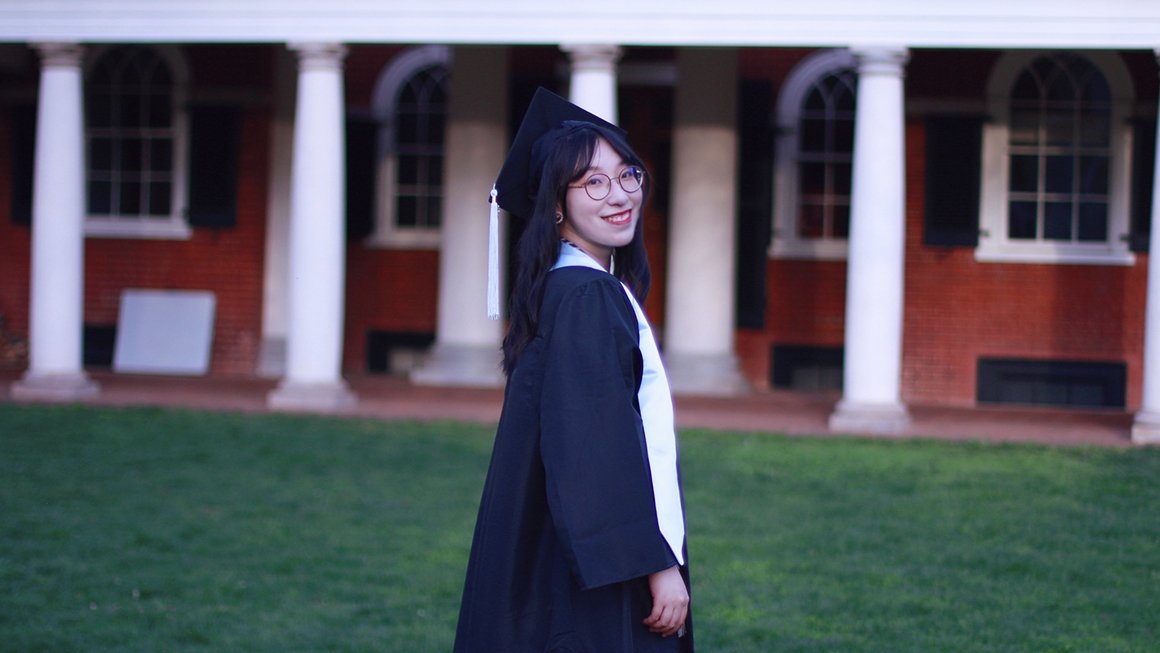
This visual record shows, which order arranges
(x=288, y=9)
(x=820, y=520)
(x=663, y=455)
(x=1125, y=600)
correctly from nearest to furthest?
(x=663, y=455), (x=1125, y=600), (x=820, y=520), (x=288, y=9)

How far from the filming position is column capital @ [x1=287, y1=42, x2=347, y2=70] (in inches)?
540

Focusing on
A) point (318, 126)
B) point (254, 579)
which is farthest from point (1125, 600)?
point (318, 126)

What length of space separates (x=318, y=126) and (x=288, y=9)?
1.10 metres

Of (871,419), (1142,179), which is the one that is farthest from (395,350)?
(1142,179)

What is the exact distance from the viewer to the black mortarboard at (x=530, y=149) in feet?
12.7

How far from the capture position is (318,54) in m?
13.7

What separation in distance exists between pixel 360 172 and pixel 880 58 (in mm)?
Result: 6399

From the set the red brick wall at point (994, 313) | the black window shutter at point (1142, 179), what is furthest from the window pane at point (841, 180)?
the black window shutter at point (1142, 179)

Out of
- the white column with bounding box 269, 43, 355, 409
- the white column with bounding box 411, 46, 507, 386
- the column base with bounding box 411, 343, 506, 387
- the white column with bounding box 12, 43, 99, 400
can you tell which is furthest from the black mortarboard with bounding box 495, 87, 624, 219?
the column base with bounding box 411, 343, 506, 387

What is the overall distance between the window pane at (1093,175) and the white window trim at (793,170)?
2.53 meters

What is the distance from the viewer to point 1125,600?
725 centimetres

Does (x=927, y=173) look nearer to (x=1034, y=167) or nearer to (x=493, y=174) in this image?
(x=1034, y=167)

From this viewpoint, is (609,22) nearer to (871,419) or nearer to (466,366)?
(871,419)

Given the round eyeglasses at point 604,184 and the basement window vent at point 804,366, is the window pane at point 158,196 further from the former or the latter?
the round eyeglasses at point 604,184
